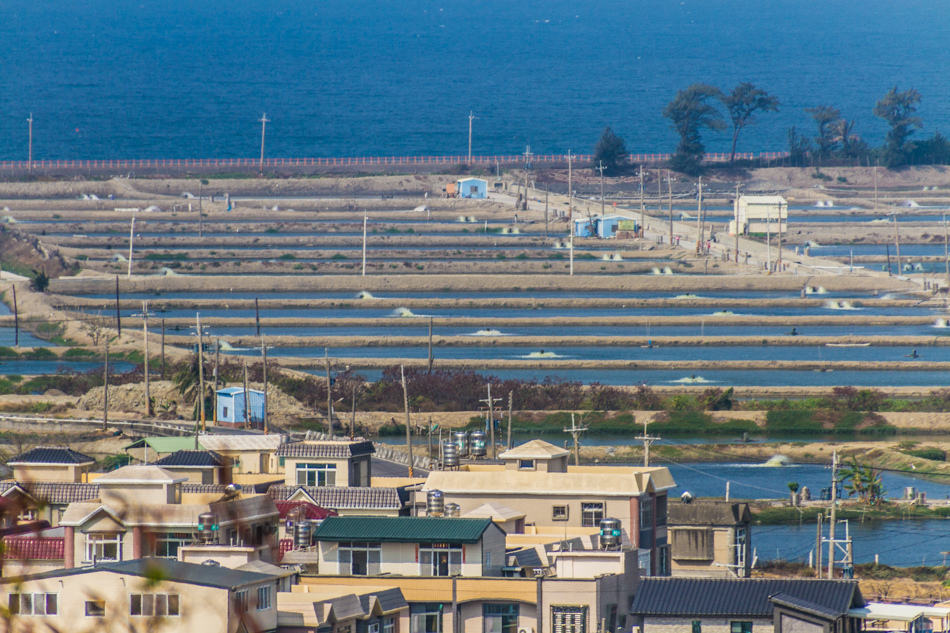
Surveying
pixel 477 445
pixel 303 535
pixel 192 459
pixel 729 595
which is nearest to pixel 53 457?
pixel 192 459

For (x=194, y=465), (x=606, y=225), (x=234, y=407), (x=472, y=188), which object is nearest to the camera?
(x=194, y=465)

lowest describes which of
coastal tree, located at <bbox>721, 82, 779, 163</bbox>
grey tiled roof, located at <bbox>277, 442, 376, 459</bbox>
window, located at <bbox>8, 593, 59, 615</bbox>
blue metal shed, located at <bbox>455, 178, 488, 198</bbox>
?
window, located at <bbox>8, 593, 59, 615</bbox>

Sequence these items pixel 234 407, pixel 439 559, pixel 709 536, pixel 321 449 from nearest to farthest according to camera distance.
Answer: pixel 439 559, pixel 709 536, pixel 321 449, pixel 234 407

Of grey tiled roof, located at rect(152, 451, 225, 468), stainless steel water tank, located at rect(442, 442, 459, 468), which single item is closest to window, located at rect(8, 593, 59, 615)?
grey tiled roof, located at rect(152, 451, 225, 468)

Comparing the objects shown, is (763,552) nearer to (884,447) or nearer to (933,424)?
(884,447)

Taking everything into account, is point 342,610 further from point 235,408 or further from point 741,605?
point 235,408

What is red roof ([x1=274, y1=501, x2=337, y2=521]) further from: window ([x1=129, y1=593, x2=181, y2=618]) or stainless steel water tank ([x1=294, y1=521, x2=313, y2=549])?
window ([x1=129, y1=593, x2=181, y2=618])
